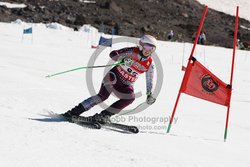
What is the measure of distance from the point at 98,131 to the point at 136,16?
1775 inches

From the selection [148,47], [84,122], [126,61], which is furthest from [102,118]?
[148,47]

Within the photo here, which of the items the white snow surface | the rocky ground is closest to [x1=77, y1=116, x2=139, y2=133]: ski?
the rocky ground

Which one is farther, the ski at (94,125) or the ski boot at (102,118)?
the ski boot at (102,118)

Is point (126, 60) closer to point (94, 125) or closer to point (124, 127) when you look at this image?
point (124, 127)

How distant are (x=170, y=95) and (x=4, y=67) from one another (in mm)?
5045

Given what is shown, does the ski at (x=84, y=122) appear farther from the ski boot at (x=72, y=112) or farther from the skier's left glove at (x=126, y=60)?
the skier's left glove at (x=126, y=60)

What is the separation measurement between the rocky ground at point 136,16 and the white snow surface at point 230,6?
8.15 ft

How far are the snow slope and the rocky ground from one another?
24.7 meters

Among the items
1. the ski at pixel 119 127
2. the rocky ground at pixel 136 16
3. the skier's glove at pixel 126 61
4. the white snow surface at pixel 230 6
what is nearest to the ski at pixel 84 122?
the ski at pixel 119 127

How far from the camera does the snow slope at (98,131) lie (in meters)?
4.81

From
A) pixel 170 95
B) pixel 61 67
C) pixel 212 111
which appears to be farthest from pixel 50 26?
pixel 212 111

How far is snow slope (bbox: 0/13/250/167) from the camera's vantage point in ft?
15.8

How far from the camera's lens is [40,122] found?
243 inches

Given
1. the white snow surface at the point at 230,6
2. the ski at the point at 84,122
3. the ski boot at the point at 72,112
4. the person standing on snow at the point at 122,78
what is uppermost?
the white snow surface at the point at 230,6
